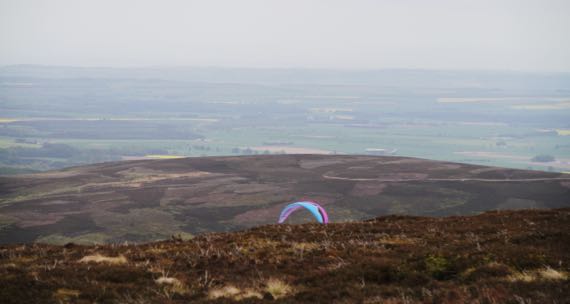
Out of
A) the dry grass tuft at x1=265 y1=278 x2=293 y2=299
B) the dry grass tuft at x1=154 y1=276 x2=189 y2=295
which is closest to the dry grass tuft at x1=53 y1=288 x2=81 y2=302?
the dry grass tuft at x1=154 y1=276 x2=189 y2=295

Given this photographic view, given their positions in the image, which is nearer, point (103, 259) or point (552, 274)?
point (552, 274)

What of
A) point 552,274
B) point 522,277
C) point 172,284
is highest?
point 552,274

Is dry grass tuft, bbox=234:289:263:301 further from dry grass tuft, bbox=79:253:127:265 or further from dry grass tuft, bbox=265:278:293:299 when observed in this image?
dry grass tuft, bbox=79:253:127:265

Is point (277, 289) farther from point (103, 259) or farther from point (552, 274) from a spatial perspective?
point (103, 259)

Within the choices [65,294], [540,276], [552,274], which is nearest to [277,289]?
[65,294]

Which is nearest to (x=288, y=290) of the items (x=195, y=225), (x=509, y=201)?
(x=195, y=225)

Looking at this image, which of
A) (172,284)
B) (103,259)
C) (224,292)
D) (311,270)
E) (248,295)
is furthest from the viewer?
(103,259)
